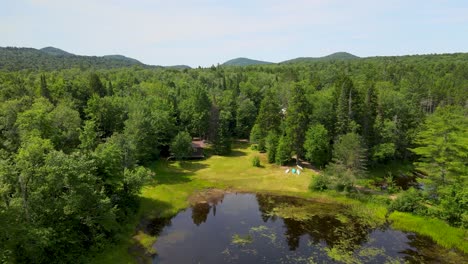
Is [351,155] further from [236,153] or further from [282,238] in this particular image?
[236,153]

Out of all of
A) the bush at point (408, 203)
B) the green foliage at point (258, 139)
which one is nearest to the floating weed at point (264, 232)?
the bush at point (408, 203)

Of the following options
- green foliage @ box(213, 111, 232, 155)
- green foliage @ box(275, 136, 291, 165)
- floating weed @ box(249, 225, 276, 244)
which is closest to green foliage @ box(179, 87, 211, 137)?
green foliage @ box(213, 111, 232, 155)

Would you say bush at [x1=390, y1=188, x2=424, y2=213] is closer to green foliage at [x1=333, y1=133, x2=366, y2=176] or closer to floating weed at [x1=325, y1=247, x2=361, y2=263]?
green foliage at [x1=333, y1=133, x2=366, y2=176]

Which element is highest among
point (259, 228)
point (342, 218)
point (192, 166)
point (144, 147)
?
point (144, 147)

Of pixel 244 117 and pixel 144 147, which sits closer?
pixel 144 147

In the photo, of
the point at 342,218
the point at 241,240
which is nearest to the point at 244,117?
the point at 342,218

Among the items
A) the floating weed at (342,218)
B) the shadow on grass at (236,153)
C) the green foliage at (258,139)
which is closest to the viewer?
the floating weed at (342,218)

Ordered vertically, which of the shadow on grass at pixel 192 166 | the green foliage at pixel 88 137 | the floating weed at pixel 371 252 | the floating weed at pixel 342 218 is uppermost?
the green foliage at pixel 88 137

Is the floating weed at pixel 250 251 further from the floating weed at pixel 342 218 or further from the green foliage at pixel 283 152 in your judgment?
the green foliage at pixel 283 152
